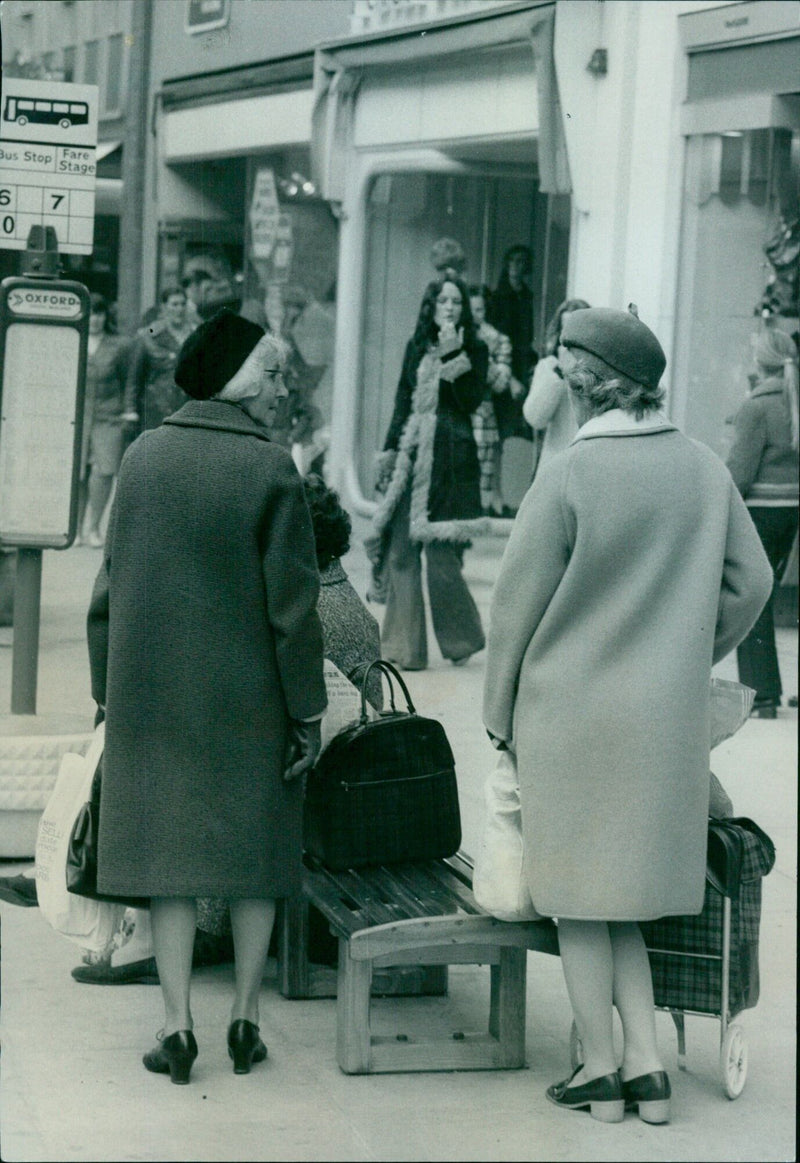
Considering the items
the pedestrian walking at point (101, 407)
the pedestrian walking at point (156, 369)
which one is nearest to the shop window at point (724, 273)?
the pedestrian walking at point (101, 407)

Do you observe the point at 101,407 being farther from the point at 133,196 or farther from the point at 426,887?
the point at 426,887

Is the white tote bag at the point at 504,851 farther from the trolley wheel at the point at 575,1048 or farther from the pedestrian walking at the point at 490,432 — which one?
the pedestrian walking at the point at 490,432

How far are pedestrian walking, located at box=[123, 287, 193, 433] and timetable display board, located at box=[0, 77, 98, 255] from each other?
38cm

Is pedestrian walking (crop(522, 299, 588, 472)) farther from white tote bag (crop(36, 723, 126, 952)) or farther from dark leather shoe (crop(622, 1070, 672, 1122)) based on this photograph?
dark leather shoe (crop(622, 1070, 672, 1122))

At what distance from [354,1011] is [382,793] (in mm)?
496

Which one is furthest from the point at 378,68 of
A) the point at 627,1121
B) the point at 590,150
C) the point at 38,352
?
the point at 590,150

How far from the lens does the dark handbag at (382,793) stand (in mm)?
4309

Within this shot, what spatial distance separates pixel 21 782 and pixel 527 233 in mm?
7477

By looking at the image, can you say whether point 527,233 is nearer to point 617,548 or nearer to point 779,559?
point 779,559

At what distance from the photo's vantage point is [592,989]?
3.93 metres

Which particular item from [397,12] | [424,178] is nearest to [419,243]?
[424,178]

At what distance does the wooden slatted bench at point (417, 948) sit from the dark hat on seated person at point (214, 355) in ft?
3.88

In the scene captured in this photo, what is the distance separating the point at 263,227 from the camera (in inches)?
309

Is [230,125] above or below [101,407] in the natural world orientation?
above
